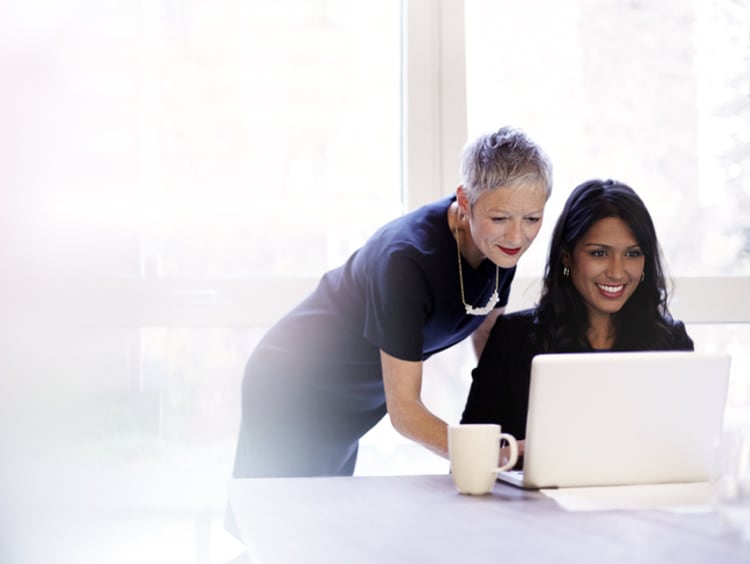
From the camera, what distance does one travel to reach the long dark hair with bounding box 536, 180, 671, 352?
7.50 ft

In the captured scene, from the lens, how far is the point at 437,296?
2039 millimetres

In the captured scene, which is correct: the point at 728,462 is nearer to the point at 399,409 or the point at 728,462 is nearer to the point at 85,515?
the point at 399,409

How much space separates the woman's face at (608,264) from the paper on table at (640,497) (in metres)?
0.76

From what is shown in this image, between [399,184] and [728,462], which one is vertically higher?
[399,184]

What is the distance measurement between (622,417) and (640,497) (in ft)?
0.40

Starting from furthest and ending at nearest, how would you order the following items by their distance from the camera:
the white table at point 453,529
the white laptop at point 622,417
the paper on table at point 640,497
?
the white laptop at point 622,417 → the paper on table at point 640,497 → the white table at point 453,529

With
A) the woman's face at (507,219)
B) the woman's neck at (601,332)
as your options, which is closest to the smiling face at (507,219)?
the woman's face at (507,219)

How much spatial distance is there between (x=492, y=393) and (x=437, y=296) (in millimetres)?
301

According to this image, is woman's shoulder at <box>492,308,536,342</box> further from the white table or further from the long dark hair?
the white table

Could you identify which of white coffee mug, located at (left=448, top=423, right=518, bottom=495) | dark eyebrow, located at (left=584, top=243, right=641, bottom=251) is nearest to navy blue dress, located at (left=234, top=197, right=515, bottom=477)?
dark eyebrow, located at (left=584, top=243, right=641, bottom=251)

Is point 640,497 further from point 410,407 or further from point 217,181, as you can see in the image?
point 217,181

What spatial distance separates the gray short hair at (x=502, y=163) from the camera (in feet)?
6.29

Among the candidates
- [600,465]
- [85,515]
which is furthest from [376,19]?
[600,465]

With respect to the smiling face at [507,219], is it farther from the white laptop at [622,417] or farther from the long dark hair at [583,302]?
the white laptop at [622,417]
